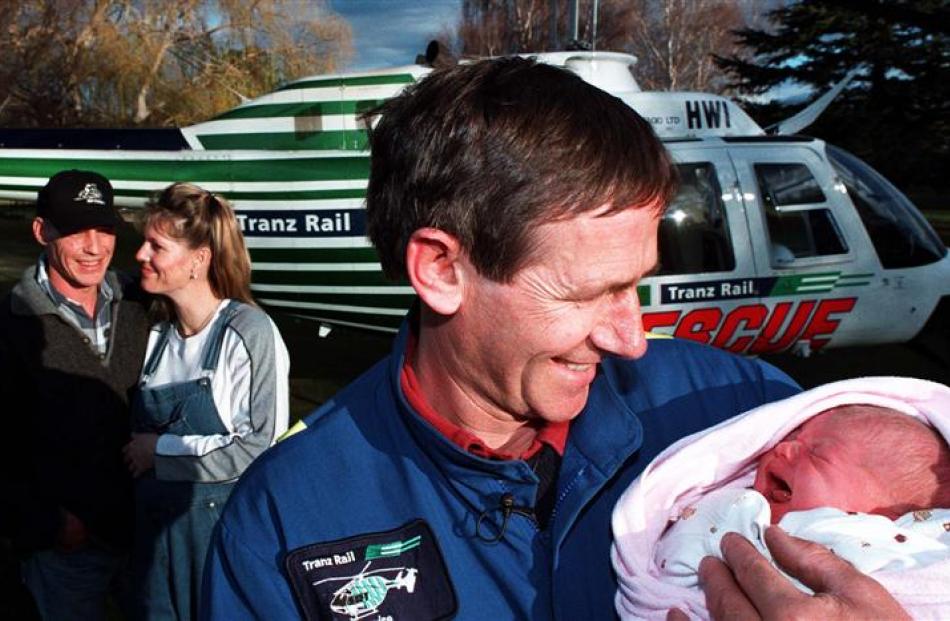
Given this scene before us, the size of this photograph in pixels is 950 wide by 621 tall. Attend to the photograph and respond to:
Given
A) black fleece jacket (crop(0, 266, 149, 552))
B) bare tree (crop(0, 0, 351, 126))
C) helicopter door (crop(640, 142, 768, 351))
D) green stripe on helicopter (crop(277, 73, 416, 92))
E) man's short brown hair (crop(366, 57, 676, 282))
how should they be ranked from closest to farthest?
man's short brown hair (crop(366, 57, 676, 282)) → black fleece jacket (crop(0, 266, 149, 552)) → helicopter door (crop(640, 142, 768, 351)) → green stripe on helicopter (crop(277, 73, 416, 92)) → bare tree (crop(0, 0, 351, 126))

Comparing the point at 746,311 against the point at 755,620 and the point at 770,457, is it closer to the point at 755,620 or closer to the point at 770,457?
the point at 770,457

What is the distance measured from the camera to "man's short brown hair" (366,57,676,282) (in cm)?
129

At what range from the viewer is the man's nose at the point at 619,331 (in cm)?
140

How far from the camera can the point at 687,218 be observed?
6.29 metres

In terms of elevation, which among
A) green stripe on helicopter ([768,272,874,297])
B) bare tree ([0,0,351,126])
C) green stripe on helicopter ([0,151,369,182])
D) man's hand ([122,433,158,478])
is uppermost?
bare tree ([0,0,351,126])

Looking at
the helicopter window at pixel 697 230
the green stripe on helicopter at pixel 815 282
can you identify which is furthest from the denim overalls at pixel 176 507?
the green stripe on helicopter at pixel 815 282

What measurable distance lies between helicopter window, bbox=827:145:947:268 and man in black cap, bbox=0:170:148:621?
5.48 m

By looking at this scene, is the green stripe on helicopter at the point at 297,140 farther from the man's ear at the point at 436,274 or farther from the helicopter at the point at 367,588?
the helicopter at the point at 367,588

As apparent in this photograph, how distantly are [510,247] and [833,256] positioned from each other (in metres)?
5.78

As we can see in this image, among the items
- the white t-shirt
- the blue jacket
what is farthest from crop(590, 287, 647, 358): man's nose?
the white t-shirt

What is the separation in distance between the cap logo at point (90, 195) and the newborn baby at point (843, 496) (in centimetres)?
254

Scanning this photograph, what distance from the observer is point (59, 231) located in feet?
10.3

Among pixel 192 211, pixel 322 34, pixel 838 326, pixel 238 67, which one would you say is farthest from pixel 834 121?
pixel 192 211

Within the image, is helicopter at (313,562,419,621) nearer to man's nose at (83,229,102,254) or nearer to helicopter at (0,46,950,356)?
man's nose at (83,229,102,254)
